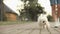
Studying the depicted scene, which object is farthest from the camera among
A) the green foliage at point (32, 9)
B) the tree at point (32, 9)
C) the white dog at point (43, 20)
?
the green foliage at point (32, 9)

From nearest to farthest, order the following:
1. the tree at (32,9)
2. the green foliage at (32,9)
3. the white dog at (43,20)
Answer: the white dog at (43,20), the tree at (32,9), the green foliage at (32,9)

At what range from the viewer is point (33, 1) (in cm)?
8181

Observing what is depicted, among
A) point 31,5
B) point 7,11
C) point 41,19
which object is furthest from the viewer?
point 31,5

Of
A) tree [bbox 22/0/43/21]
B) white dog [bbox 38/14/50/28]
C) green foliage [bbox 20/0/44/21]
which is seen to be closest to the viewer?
white dog [bbox 38/14/50/28]

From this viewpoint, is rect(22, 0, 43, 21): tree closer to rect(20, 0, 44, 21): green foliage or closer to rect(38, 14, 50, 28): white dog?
rect(20, 0, 44, 21): green foliage

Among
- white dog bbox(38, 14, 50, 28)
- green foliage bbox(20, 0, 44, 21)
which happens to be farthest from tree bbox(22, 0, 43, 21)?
white dog bbox(38, 14, 50, 28)

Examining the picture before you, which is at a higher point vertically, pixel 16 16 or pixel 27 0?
pixel 27 0

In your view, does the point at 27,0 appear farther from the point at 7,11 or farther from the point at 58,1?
the point at 58,1

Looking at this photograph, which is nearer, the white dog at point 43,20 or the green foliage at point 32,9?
the white dog at point 43,20

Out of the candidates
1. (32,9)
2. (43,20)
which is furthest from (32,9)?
(43,20)

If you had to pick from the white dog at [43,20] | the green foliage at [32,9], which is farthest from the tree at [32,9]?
the white dog at [43,20]

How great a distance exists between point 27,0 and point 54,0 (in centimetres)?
6618

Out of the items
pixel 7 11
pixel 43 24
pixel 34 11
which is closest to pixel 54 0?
pixel 43 24

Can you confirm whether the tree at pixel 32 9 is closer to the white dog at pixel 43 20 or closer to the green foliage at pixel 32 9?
the green foliage at pixel 32 9
